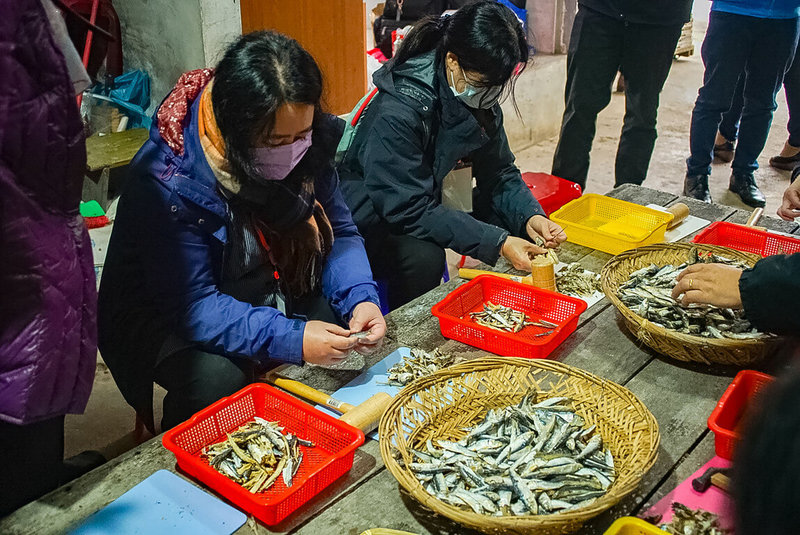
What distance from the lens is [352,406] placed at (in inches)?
75.7

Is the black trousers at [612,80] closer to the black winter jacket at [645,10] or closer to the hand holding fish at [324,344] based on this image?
the black winter jacket at [645,10]

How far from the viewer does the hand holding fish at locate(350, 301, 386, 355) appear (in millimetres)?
2191

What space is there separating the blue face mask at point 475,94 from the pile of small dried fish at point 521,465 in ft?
4.71

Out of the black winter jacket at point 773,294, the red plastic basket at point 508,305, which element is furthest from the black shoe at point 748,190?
the black winter jacket at point 773,294

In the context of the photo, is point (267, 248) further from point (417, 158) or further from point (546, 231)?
point (546, 231)

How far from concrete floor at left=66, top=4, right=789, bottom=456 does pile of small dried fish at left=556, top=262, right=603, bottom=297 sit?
1.84 meters

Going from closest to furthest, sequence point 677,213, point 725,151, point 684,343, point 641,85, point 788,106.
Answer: point 684,343
point 677,213
point 641,85
point 788,106
point 725,151

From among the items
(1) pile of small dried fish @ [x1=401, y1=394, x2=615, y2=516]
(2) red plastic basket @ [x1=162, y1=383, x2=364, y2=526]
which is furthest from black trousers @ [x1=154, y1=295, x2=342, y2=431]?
(1) pile of small dried fish @ [x1=401, y1=394, x2=615, y2=516]

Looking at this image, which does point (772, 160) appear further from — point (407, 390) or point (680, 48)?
point (407, 390)

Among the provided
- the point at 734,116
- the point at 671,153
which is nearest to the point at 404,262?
the point at 734,116

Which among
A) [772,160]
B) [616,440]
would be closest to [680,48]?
[772,160]

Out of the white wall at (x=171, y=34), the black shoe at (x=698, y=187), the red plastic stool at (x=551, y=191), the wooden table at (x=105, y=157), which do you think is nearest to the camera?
the red plastic stool at (x=551, y=191)

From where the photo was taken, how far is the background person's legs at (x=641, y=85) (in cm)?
A: 466

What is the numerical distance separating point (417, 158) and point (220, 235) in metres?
1.04
